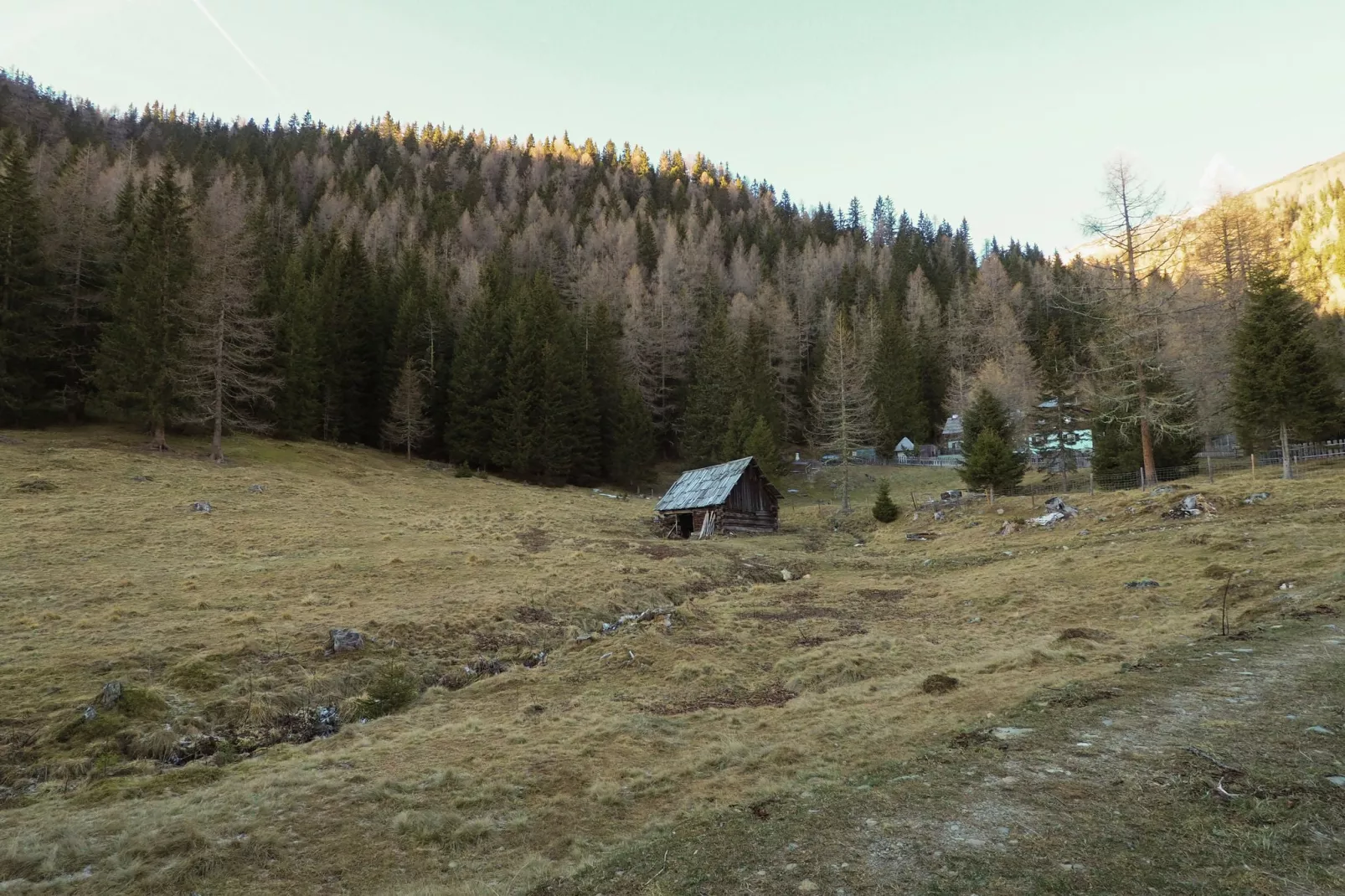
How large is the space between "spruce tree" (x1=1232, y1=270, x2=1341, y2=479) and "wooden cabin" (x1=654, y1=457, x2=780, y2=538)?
24745 millimetres

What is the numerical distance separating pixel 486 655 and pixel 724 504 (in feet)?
79.3

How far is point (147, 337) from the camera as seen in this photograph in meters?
39.6

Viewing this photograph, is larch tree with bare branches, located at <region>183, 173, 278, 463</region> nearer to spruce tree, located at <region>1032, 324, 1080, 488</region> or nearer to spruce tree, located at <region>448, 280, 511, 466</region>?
spruce tree, located at <region>448, 280, 511, 466</region>

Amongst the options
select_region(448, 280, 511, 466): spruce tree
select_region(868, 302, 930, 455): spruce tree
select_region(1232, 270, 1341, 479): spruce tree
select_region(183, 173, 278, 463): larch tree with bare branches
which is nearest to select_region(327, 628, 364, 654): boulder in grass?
select_region(183, 173, 278, 463): larch tree with bare branches

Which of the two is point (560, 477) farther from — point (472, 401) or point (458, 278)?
point (458, 278)

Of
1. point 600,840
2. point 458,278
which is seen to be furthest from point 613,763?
point 458,278

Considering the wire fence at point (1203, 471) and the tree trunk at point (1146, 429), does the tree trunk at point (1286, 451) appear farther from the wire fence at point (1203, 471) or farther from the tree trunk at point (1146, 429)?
the tree trunk at point (1146, 429)

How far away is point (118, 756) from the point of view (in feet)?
31.2

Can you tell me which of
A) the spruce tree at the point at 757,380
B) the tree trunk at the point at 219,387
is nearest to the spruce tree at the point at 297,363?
the tree trunk at the point at 219,387

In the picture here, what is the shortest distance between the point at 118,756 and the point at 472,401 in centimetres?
5282

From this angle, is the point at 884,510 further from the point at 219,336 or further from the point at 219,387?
the point at 219,336

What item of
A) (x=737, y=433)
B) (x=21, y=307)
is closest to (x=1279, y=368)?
(x=737, y=433)

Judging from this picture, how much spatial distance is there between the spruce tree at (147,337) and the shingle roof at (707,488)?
109 feet

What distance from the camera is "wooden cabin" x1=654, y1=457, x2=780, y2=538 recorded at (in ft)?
125
